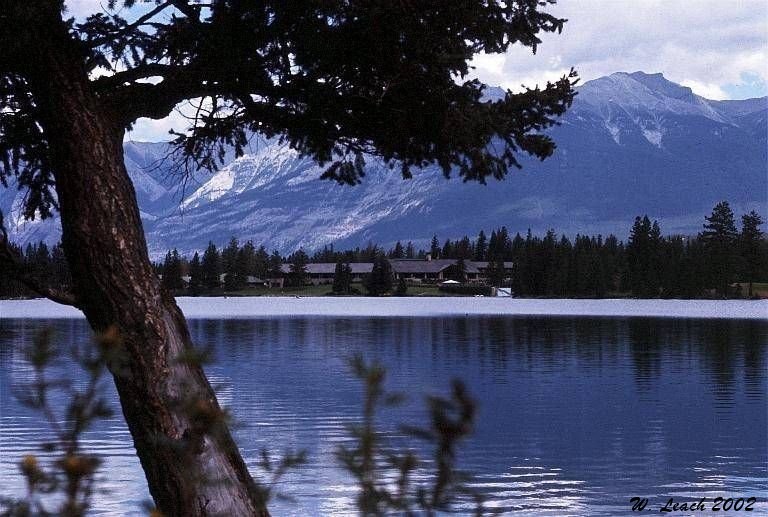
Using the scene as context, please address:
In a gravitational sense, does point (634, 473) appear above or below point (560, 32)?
below

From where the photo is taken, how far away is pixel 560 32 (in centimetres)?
820

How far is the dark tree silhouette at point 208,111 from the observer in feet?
21.0

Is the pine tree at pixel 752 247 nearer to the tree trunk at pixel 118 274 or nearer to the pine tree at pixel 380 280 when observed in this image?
the pine tree at pixel 380 280

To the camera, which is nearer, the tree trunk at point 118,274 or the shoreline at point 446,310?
the tree trunk at point 118,274

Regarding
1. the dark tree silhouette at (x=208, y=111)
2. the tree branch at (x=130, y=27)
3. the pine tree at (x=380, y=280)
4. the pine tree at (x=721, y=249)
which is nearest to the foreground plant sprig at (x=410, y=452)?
the dark tree silhouette at (x=208, y=111)

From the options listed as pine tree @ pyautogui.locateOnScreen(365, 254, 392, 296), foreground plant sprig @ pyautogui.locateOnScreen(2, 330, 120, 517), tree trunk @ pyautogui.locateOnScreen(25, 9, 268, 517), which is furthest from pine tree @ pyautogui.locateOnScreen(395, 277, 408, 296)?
foreground plant sprig @ pyautogui.locateOnScreen(2, 330, 120, 517)

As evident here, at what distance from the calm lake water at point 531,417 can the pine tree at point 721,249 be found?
360 feet

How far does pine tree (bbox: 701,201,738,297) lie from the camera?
6255 inches

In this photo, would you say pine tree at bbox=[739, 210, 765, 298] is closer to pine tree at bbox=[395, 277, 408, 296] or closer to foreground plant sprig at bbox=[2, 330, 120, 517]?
pine tree at bbox=[395, 277, 408, 296]

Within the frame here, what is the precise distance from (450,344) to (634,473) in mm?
31153

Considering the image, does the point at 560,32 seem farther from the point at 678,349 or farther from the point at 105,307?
the point at 678,349

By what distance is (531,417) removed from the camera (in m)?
27.1

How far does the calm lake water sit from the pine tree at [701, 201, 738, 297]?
10978 cm

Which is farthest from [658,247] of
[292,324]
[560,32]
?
[560,32]
